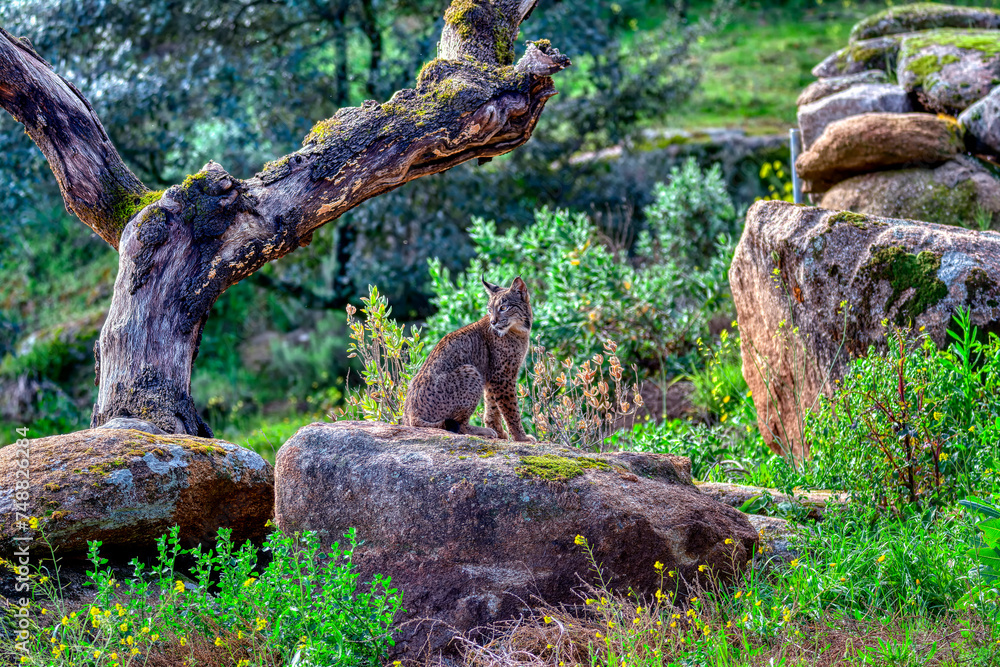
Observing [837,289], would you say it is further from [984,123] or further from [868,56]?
[868,56]

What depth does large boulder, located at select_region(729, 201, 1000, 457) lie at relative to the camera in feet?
18.4

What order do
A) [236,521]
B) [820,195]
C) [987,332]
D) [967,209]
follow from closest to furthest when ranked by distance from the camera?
[236,521], [987,332], [967,209], [820,195]

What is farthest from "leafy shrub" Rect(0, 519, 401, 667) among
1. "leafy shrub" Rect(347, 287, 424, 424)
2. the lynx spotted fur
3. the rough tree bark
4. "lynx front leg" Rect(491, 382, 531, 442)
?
"leafy shrub" Rect(347, 287, 424, 424)

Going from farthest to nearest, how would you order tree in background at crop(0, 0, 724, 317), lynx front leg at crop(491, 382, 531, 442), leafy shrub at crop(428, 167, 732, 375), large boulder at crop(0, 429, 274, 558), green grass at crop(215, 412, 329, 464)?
tree in background at crop(0, 0, 724, 317), green grass at crop(215, 412, 329, 464), leafy shrub at crop(428, 167, 732, 375), lynx front leg at crop(491, 382, 531, 442), large boulder at crop(0, 429, 274, 558)

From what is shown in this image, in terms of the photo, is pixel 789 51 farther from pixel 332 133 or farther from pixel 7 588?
pixel 7 588

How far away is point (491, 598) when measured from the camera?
156 inches

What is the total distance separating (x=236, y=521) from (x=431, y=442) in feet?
4.80

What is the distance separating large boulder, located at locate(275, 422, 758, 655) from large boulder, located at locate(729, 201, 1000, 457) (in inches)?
80.6

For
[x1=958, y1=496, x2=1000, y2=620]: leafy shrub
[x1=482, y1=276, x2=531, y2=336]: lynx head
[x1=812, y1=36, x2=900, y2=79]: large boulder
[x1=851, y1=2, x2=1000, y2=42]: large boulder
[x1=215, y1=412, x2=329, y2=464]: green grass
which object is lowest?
[x1=215, y1=412, x2=329, y2=464]: green grass

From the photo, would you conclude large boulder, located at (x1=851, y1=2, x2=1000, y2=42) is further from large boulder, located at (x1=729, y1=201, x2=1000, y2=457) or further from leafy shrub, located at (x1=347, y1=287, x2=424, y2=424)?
Answer: leafy shrub, located at (x1=347, y1=287, x2=424, y2=424)

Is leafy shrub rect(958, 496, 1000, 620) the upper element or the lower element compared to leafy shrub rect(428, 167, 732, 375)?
lower

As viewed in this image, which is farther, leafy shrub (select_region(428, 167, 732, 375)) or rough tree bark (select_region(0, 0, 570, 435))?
leafy shrub (select_region(428, 167, 732, 375))

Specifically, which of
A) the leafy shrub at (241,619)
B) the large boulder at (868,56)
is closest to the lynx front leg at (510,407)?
the leafy shrub at (241,619)

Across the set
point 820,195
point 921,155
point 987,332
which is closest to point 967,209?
point 921,155
